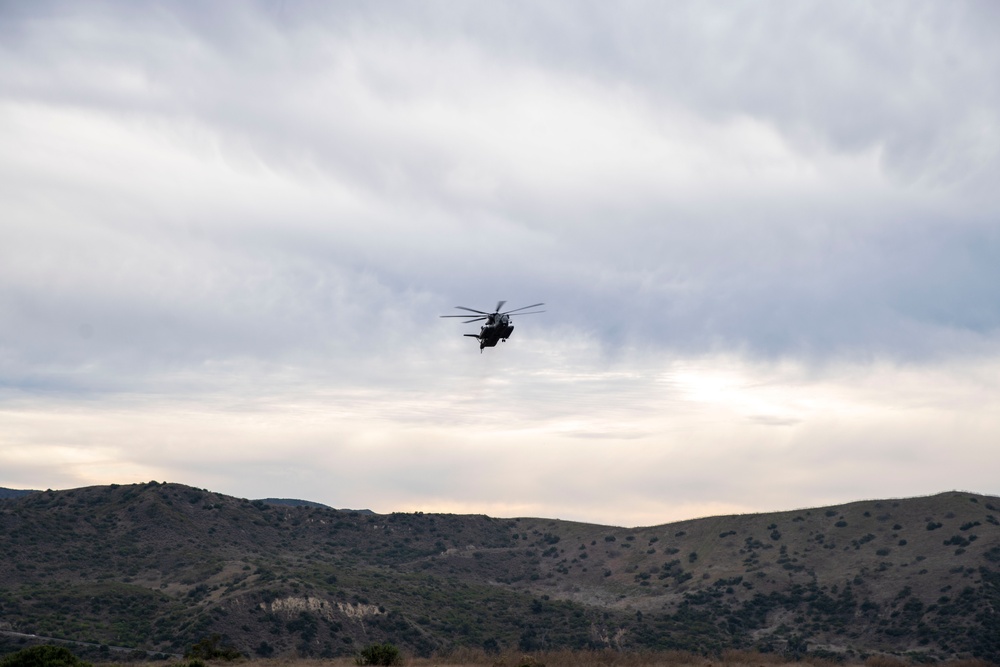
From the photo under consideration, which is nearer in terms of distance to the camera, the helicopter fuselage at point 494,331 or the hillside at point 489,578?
the helicopter fuselage at point 494,331

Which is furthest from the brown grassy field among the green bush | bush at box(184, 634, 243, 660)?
the green bush

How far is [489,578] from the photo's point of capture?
135m

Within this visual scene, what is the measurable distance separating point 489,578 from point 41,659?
9960 cm

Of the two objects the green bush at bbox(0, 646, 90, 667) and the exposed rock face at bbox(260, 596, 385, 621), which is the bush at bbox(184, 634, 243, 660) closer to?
the green bush at bbox(0, 646, 90, 667)

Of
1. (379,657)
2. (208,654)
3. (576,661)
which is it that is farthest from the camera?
(208,654)

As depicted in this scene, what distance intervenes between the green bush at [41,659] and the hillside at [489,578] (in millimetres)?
38413

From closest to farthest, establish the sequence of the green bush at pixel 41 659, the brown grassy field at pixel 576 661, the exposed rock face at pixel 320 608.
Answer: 1. the green bush at pixel 41 659
2. the brown grassy field at pixel 576 661
3. the exposed rock face at pixel 320 608

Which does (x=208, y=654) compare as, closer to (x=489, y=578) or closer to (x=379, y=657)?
(x=379, y=657)

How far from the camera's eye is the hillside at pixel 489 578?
8588cm

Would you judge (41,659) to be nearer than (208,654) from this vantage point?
Yes

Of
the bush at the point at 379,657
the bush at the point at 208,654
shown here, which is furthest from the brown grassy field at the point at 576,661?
the bush at the point at 208,654

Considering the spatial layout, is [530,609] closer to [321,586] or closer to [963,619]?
[321,586]

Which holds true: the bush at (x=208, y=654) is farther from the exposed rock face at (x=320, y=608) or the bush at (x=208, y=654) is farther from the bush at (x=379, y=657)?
the exposed rock face at (x=320, y=608)

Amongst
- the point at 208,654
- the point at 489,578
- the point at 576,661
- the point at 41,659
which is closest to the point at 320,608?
the point at 208,654
